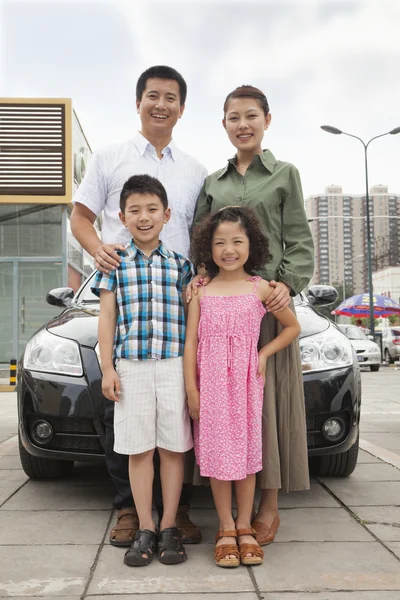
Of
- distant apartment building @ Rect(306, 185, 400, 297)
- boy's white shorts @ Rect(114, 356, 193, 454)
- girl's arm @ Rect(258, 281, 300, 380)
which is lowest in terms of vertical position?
boy's white shorts @ Rect(114, 356, 193, 454)

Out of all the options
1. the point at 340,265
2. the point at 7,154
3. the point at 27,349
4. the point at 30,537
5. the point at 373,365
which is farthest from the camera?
the point at 340,265

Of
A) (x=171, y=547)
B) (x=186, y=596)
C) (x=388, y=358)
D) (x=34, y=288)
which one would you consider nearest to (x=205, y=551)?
(x=171, y=547)

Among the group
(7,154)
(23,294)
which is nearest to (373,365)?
(23,294)

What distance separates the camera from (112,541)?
2.86m

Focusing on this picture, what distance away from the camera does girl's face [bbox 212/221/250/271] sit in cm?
281

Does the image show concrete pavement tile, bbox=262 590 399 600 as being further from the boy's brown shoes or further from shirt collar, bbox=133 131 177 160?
shirt collar, bbox=133 131 177 160

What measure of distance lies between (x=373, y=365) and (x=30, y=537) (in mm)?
16393

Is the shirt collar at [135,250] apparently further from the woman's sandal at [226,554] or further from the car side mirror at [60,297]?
the car side mirror at [60,297]

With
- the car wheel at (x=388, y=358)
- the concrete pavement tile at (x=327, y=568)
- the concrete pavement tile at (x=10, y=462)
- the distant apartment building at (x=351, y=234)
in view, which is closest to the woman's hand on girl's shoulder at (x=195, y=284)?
the concrete pavement tile at (x=327, y=568)

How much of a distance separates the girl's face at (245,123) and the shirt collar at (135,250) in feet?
1.94

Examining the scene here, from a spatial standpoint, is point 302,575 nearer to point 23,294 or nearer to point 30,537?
point 30,537

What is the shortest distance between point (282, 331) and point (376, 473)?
5.99 feet

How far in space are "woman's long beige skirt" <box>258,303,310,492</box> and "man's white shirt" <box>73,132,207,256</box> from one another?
0.63 meters

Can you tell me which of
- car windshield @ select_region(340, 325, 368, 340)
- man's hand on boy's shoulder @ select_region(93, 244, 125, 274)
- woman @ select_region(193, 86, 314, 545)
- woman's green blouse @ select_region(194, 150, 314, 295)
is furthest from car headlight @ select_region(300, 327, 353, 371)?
car windshield @ select_region(340, 325, 368, 340)
